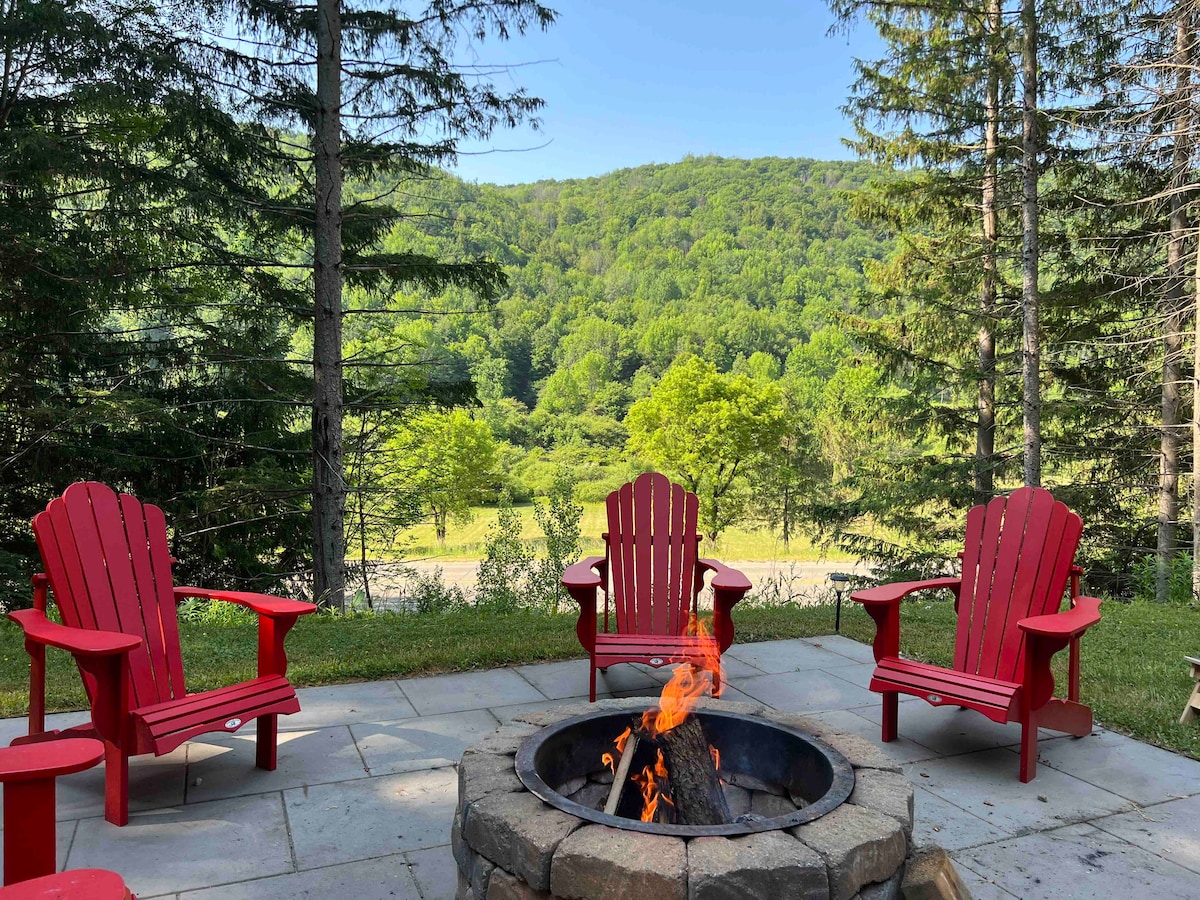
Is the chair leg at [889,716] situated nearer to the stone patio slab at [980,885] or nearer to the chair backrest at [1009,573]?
the chair backrest at [1009,573]

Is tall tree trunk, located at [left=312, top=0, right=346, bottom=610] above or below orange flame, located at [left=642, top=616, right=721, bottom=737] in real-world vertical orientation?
above

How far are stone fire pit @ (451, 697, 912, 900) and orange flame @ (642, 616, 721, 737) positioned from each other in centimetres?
49

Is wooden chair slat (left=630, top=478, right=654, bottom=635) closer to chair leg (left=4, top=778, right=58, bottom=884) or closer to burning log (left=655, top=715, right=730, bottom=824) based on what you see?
burning log (left=655, top=715, right=730, bottom=824)

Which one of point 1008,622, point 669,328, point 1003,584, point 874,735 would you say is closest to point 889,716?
point 874,735

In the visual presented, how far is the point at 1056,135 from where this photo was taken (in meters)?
9.34

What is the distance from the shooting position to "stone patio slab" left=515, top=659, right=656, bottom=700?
367cm

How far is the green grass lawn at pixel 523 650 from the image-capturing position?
11.3 feet

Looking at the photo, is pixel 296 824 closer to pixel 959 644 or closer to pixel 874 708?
pixel 874 708

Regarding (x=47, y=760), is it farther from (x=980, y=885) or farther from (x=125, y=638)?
(x=980, y=885)

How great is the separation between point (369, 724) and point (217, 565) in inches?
235

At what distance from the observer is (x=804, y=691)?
12.0 feet

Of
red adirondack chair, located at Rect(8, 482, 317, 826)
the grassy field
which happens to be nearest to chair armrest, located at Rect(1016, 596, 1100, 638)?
red adirondack chair, located at Rect(8, 482, 317, 826)

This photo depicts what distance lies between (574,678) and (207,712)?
1815 millimetres

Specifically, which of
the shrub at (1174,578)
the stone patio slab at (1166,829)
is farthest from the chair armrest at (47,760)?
the shrub at (1174,578)
